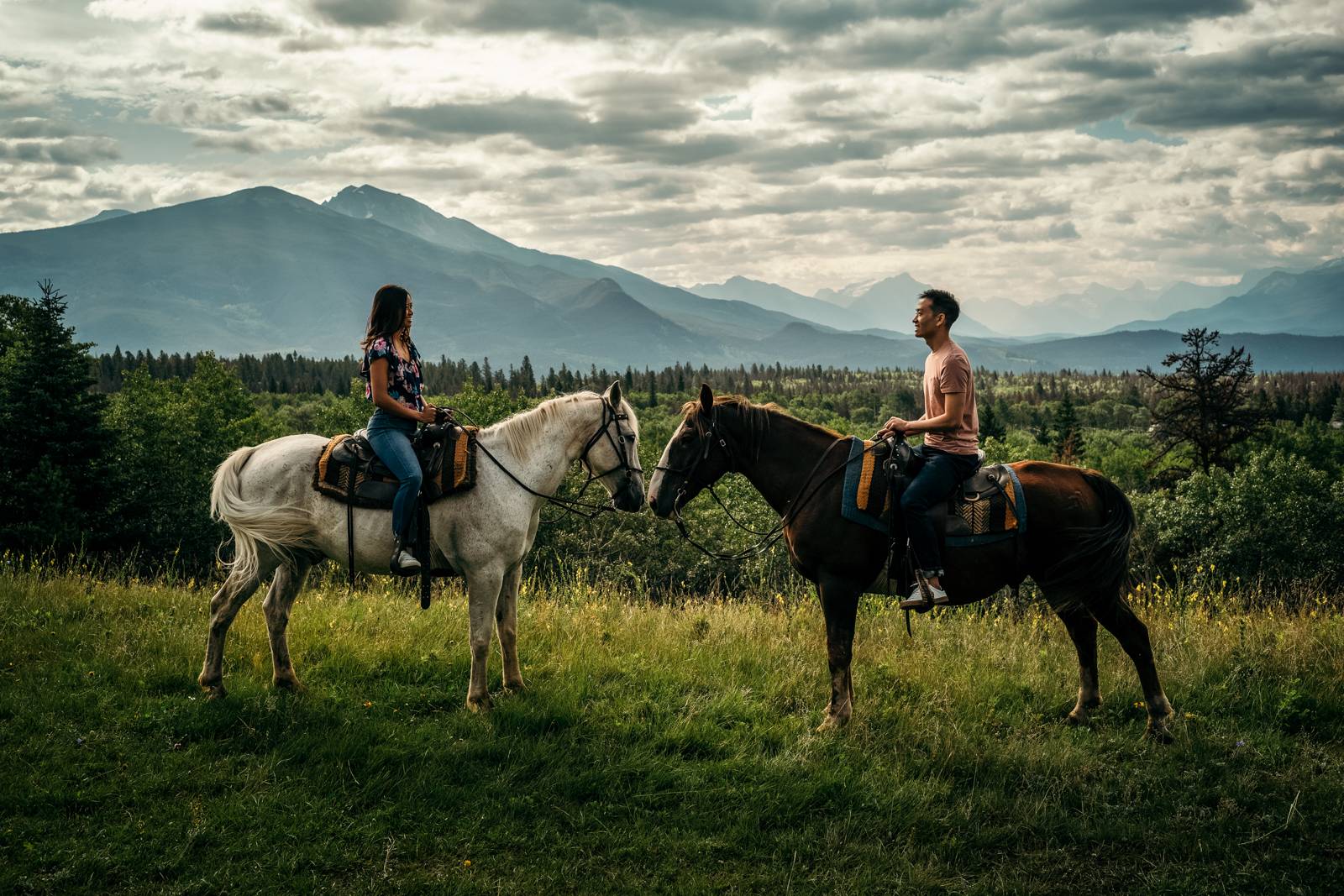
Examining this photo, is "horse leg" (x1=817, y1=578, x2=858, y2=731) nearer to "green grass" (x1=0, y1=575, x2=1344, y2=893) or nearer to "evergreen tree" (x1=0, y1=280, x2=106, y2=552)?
"green grass" (x1=0, y1=575, x2=1344, y2=893)

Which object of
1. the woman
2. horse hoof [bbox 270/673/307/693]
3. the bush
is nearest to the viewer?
the woman

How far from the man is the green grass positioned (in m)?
1.28

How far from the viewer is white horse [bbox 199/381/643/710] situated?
6.84 metres

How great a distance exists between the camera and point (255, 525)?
6.80m

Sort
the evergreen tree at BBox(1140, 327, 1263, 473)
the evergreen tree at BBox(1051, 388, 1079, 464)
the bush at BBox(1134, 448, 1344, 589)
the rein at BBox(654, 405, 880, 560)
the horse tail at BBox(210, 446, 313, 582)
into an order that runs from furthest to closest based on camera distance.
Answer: the evergreen tree at BBox(1051, 388, 1079, 464)
the evergreen tree at BBox(1140, 327, 1263, 473)
the bush at BBox(1134, 448, 1344, 589)
the rein at BBox(654, 405, 880, 560)
the horse tail at BBox(210, 446, 313, 582)

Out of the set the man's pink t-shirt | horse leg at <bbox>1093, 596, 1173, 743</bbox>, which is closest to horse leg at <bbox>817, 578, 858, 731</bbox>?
the man's pink t-shirt

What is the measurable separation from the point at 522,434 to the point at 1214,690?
21.6 ft

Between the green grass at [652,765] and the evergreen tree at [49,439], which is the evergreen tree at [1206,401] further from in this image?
A: the evergreen tree at [49,439]

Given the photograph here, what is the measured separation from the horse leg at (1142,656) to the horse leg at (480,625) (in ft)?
16.8

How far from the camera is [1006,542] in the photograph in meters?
6.83

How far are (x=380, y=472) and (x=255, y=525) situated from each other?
43.8 inches

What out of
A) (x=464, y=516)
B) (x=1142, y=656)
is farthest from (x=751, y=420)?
(x=1142, y=656)

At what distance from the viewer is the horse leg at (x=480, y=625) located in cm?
672

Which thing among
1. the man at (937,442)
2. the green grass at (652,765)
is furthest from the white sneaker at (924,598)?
the green grass at (652,765)
